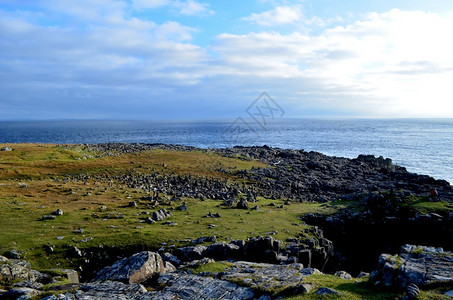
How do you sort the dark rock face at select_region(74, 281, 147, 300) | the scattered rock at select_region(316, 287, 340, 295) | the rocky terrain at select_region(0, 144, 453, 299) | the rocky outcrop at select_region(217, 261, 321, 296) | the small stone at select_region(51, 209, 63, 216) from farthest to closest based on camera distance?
1. the small stone at select_region(51, 209, 63, 216)
2. the rocky terrain at select_region(0, 144, 453, 299)
3. the rocky outcrop at select_region(217, 261, 321, 296)
4. the dark rock face at select_region(74, 281, 147, 300)
5. the scattered rock at select_region(316, 287, 340, 295)

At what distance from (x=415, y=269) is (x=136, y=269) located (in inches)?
555

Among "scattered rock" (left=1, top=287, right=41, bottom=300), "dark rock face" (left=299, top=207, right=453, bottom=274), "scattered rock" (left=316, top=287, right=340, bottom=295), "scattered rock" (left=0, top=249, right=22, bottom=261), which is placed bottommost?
"dark rock face" (left=299, top=207, right=453, bottom=274)

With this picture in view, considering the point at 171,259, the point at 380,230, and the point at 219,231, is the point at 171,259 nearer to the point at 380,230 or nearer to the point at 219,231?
the point at 219,231

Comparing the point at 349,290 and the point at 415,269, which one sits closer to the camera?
the point at 349,290

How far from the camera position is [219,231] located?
2597cm

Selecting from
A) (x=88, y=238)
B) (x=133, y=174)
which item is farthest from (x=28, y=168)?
(x=88, y=238)

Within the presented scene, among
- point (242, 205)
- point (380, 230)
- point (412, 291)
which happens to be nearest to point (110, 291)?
point (412, 291)

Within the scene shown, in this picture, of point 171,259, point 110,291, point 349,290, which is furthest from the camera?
point 171,259

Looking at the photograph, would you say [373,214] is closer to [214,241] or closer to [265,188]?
[265,188]

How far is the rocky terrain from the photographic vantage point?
47.9 feet

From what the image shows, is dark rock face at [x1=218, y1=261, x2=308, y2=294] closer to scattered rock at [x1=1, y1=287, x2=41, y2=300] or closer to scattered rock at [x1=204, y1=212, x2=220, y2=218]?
scattered rock at [x1=1, y1=287, x2=41, y2=300]

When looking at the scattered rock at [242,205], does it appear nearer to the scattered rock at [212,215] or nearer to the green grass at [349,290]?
the scattered rock at [212,215]

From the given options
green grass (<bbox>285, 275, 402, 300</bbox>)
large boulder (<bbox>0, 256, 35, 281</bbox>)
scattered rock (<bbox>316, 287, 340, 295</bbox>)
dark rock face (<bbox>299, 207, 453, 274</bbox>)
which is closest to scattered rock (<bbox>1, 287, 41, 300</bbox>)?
large boulder (<bbox>0, 256, 35, 281</bbox>)

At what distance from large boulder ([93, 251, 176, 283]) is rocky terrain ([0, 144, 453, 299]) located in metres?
0.07
